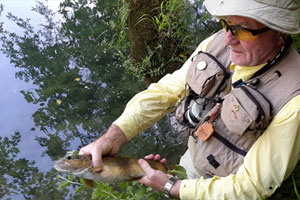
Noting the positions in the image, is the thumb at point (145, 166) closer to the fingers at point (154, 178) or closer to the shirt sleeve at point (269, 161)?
the fingers at point (154, 178)

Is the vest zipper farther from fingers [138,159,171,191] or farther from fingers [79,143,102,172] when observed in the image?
fingers [79,143,102,172]

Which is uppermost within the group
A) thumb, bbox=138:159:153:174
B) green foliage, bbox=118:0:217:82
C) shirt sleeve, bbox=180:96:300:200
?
green foliage, bbox=118:0:217:82

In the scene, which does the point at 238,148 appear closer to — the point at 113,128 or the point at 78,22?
the point at 113,128

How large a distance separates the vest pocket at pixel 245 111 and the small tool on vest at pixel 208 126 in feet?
0.65

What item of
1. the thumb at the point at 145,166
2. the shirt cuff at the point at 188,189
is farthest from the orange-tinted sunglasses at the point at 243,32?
the thumb at the point at 145,166

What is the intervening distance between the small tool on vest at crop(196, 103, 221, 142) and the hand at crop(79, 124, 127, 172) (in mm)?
709

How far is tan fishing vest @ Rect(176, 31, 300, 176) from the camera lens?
1884 millimetres

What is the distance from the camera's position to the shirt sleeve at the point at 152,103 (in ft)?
8.87

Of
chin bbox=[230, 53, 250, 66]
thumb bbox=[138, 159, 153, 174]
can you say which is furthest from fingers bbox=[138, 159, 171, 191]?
chin bbox=[230, 53, 250, 66]

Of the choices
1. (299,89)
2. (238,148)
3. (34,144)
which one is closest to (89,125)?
(34,144)

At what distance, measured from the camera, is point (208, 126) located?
229 cm

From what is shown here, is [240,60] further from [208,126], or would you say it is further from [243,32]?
[208,126]

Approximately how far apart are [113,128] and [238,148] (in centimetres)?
109

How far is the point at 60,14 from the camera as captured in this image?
7.95 m
